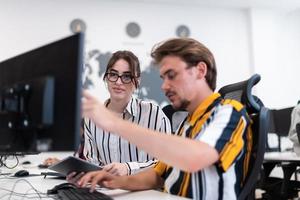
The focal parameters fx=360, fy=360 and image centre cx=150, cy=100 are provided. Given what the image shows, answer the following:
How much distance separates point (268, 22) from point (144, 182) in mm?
5154

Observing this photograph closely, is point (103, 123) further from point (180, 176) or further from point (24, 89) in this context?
point (180, 176)

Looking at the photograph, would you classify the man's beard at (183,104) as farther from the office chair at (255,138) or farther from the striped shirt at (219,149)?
the office chair at (255,138)

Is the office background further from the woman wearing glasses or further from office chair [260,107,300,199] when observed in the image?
the woman wearing glasses

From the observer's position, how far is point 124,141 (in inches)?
75.8

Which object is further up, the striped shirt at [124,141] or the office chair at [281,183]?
the striped shirt at [124,141]

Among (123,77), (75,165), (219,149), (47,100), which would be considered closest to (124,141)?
(123,77)

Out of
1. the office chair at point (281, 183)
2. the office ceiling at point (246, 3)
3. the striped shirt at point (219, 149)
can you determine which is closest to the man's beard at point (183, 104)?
the striped shirt at point (219, 149)

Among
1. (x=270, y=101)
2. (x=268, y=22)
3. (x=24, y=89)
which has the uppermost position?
(x=268, y=22)

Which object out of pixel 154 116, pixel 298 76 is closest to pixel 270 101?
pixel 298 76

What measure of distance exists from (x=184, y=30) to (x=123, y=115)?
12.1 ft

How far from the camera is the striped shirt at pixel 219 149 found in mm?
1078

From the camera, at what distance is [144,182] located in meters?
1.34

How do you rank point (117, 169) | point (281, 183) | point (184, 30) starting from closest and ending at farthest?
point (117, 169)
point (281, 183)
point (184, 30)

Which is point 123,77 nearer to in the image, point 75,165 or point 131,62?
point 131,62
